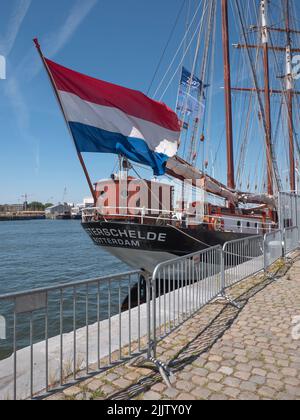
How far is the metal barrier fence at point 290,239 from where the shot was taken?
476 inches

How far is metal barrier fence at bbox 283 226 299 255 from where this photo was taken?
12094mm

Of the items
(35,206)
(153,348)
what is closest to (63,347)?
(153,348)

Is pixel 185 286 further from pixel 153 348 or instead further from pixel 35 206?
pixel 35 206

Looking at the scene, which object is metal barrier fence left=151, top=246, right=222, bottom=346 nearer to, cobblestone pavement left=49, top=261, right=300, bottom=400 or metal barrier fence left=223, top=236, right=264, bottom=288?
cobblestone pavement left=49, top=261, right=300, bottom=400

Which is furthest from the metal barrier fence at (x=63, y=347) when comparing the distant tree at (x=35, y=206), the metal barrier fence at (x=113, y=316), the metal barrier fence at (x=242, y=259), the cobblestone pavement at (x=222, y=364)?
the distant tree at (x=35, y=206)

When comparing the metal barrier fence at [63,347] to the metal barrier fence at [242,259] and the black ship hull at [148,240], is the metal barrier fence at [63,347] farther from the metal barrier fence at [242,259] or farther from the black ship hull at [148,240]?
the black ship hull at [148,240]

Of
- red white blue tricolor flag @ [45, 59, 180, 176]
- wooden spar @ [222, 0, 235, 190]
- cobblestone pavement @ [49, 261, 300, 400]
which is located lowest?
cobblestone pavement @ [49, 261, 300, 400]

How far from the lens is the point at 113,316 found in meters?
6.65

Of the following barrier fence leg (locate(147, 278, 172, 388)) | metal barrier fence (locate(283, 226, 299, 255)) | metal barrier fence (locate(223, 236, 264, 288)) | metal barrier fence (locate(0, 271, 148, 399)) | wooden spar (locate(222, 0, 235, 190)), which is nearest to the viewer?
metal barrier fence (locate(0, 271, 148, 399))

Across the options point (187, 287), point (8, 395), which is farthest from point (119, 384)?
point (187, 287)

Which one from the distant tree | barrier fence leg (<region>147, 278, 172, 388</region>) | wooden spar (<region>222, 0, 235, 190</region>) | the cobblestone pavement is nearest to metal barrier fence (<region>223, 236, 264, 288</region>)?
the cobblestone pavement

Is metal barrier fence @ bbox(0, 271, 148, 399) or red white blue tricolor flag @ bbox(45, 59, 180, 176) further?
red white blue tricolor flag @ bbox(45, 59, 180, 176)
